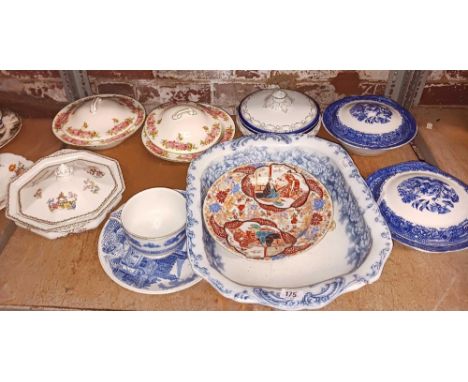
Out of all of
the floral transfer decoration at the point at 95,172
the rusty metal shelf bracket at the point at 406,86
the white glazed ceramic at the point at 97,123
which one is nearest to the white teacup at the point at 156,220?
the floral transfer decoration at the point at 95,172

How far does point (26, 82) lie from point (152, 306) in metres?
0.80

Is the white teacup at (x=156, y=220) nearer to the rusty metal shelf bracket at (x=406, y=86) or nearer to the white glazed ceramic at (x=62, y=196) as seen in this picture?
the white glazed ceramic at (x=62, y=196)

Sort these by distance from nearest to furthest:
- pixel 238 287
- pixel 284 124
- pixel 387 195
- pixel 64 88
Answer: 1. pixel 238 287
2. pixel 387 195
3. pixel 284 124
4. pixel 64 88

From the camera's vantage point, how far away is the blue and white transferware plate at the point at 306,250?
0.66 meters

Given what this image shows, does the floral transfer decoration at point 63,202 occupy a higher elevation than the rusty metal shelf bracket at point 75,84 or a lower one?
lower

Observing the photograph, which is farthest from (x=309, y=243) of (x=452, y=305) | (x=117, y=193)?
(x=117, y=193)

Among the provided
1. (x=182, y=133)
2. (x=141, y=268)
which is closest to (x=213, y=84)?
(x=182, y=133)

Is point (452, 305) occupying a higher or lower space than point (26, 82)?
lower

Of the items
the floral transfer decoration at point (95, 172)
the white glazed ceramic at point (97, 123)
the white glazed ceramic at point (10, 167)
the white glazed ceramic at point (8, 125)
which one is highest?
the white glazed ceramic at point (97, 123)

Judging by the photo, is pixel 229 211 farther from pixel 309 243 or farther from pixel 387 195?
pixel 387 195

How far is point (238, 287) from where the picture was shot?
2.17 ft

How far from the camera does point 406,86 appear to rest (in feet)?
3.84

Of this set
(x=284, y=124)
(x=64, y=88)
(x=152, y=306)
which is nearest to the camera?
(x=152, y=306)

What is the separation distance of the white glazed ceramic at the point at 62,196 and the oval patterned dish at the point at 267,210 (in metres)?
0.24
